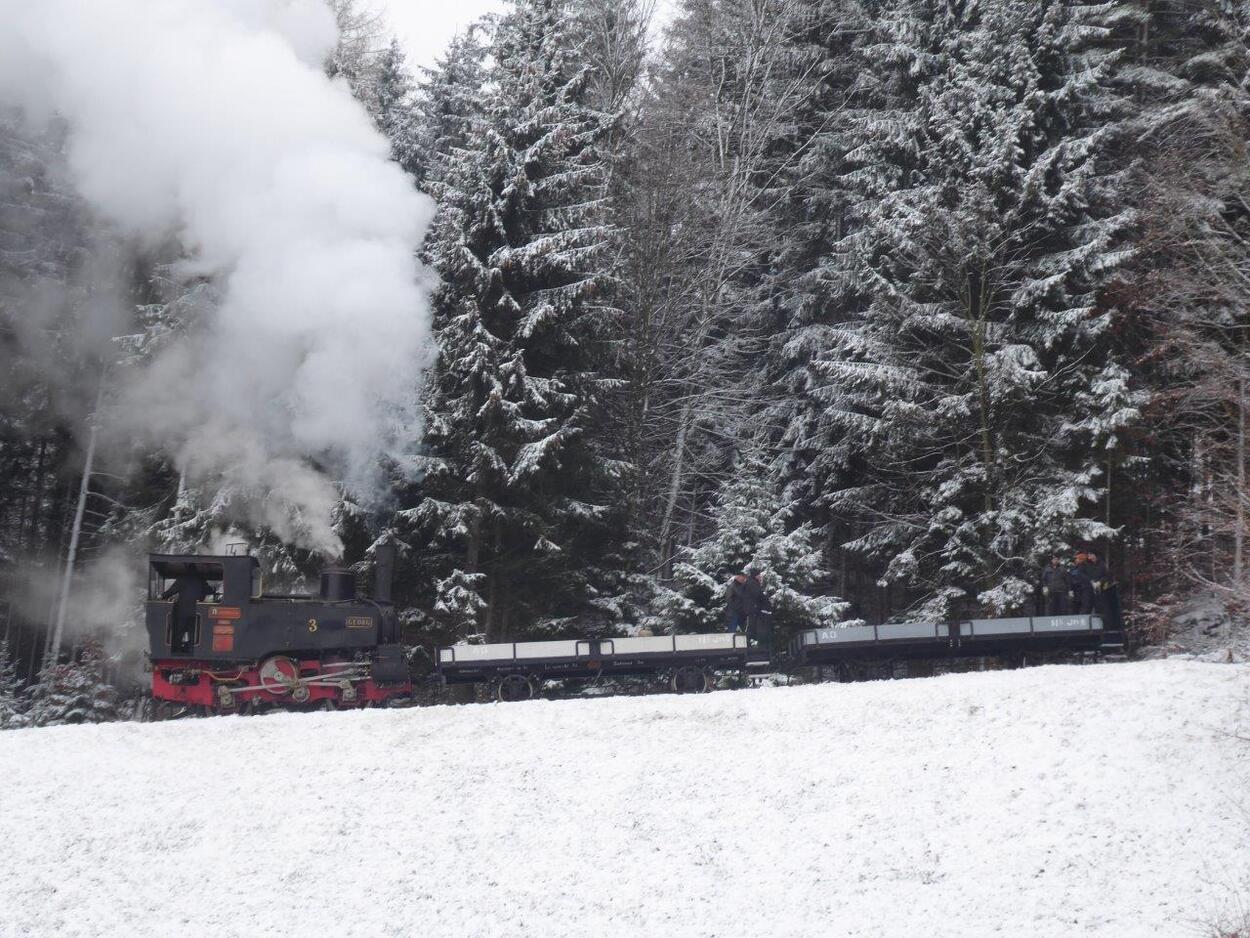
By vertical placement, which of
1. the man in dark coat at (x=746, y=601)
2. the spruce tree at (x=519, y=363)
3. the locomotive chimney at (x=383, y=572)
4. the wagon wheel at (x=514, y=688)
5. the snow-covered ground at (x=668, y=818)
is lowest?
the snow-covered ground at (x=668, y=818)

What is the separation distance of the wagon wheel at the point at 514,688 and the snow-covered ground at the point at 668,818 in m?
2.70

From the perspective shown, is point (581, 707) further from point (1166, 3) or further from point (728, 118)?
point (1166, 3)

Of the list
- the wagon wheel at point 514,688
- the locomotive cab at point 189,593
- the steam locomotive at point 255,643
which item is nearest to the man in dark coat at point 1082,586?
the wagon wheel at point 514,688

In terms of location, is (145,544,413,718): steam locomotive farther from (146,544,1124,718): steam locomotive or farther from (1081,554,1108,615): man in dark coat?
(1081,554,1108,615): man in dark coat

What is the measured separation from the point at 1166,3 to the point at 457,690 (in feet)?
79.0

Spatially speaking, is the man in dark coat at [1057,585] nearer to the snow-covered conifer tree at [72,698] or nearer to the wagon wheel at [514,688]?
the wagon wheel at [514,688]

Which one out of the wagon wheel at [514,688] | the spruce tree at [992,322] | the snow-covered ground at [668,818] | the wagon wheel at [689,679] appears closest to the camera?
the snow-covered ground at [668,818]

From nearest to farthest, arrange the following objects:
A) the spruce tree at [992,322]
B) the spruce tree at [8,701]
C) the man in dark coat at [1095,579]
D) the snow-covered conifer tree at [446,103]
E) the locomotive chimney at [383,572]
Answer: the locomotive chimney at [383,572], the man in dark coat at [1095,579], the spruce tree at [992,322], the spruce tree at [8,701], the snow-covered conifer tree at [446,103]

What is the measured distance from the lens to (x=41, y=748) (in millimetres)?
15141

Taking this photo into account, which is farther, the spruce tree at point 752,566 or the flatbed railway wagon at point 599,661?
the spruce tree at point 752,566

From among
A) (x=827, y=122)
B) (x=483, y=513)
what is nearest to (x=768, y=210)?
(x=827, y=122)

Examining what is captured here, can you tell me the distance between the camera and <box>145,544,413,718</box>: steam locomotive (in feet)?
58.3

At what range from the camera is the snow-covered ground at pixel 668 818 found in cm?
1127

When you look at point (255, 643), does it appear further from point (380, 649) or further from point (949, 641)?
point (949, 641)
